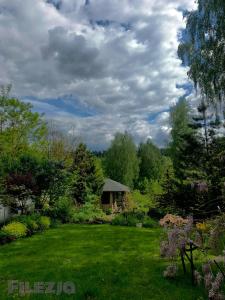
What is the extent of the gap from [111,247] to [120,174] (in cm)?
3547

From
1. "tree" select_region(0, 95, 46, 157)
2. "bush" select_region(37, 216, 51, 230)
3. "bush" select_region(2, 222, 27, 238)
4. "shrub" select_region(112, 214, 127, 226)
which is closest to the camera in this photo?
"bush" select_region(2, 222, 27, 238)

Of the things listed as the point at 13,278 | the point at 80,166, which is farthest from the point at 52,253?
the point at 80,166

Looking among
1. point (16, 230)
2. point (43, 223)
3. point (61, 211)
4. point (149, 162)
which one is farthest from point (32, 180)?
point (149, 162)

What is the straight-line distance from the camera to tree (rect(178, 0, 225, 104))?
8.96 meters

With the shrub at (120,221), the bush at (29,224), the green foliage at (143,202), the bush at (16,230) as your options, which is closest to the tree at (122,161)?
the green foliage at (143,202)

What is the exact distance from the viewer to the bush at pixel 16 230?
11.2m

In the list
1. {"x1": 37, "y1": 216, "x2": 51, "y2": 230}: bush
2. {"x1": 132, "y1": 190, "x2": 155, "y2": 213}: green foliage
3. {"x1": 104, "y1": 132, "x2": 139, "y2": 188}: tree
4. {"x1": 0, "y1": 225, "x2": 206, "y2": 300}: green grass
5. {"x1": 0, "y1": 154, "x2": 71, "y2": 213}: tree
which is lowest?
{"x1": 0, "y1": 225, "x2": 206, "y2": 300}: green grass

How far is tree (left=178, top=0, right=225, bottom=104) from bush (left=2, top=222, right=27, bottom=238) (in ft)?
28.5

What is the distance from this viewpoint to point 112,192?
3472 cm

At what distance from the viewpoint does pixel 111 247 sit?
9.74 meters

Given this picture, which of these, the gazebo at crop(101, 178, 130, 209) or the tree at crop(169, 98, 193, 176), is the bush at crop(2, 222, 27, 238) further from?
the tree at crop(169, 98, 193, 176)

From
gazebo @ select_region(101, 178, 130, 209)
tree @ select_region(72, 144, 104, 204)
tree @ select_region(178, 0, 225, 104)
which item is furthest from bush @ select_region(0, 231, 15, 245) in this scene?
gazebo @ select_region(101, 178, 130, 209)

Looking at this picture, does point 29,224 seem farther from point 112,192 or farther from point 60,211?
point 112,192

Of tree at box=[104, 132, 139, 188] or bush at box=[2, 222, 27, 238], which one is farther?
tree at box=[104, 132, 139, 188]
